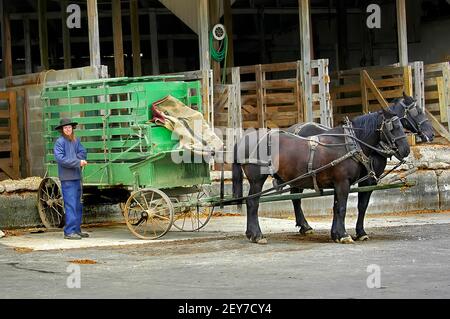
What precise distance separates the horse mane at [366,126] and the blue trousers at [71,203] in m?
4.19

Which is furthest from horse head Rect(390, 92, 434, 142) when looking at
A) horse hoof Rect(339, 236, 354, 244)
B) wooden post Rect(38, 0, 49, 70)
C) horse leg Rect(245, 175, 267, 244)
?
wooden post Rect(38, 0, 49, 70)

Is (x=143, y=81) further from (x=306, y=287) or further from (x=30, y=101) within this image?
(x=306, y=287)

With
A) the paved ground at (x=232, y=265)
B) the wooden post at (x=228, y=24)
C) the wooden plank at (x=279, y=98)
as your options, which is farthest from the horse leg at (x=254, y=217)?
the wooden post at (x=228, y=24)

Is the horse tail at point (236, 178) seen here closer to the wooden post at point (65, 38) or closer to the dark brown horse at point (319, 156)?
the dark brown horse at point (319, 156)

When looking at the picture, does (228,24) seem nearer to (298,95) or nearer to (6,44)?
(298,95)

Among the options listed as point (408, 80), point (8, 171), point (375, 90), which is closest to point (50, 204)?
point (8, 171)

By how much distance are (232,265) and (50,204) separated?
5.10 meters

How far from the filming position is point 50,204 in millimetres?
17156

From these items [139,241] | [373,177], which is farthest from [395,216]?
[139,241]

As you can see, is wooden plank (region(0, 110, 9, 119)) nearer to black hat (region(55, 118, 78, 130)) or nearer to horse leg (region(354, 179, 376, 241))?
black hat (region(55, 118, 78, 130))

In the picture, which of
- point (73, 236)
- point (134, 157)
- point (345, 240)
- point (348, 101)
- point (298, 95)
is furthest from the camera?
point (348, 101)

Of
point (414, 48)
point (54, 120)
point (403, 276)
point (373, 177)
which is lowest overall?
point (403, 276)

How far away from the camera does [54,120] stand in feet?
56.4

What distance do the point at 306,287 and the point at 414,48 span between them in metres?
17.6
